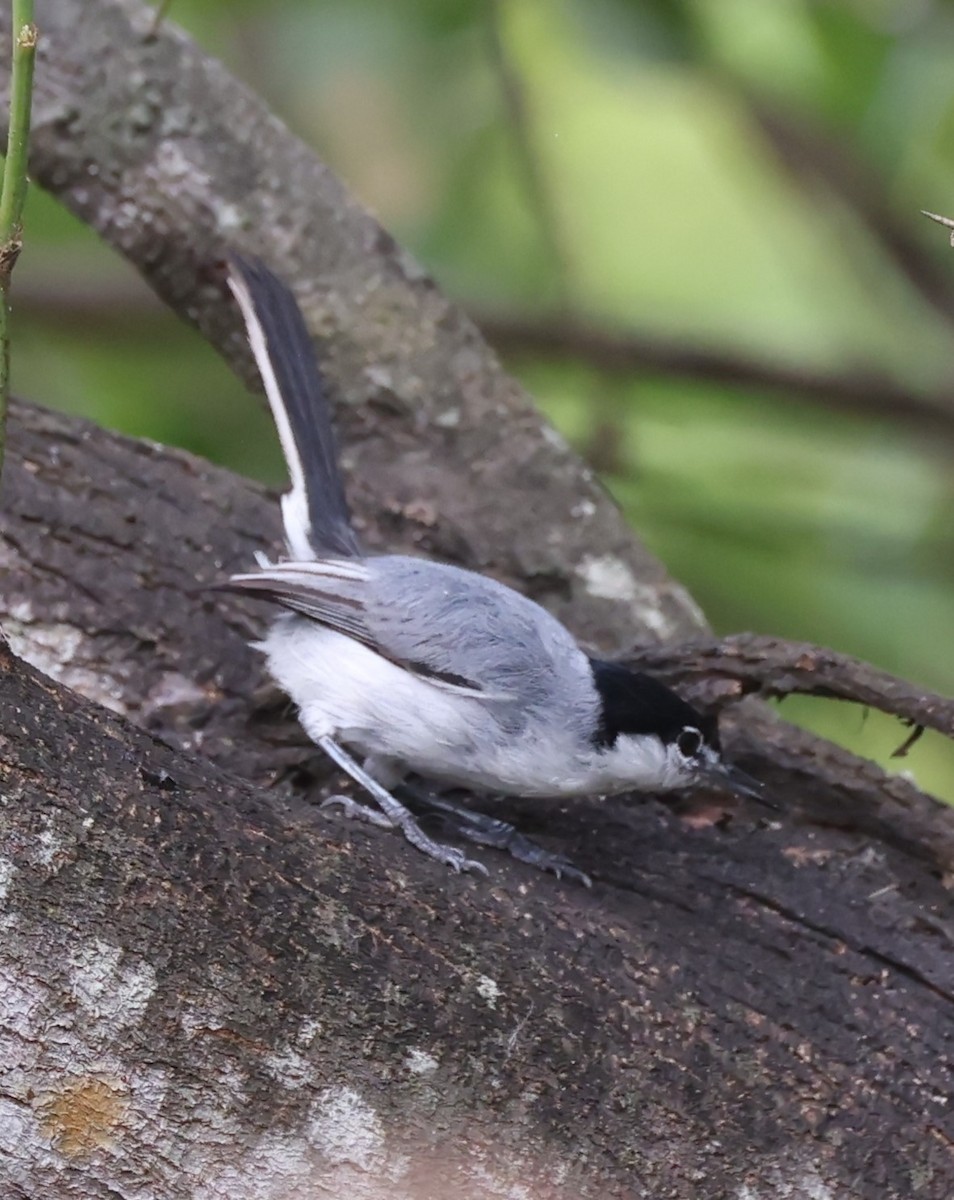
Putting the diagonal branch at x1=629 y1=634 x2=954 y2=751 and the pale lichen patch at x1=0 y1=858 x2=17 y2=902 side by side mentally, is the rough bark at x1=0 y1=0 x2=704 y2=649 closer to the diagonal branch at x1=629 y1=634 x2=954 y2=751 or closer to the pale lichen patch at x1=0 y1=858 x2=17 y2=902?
the diagonal branch at x1=629 y1=634 x2=954 y2=751

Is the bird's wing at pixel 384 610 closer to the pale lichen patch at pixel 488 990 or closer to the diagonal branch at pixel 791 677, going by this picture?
the diagonal branch at pixel 791 677

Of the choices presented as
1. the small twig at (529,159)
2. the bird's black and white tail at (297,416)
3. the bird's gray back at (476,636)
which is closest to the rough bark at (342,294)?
the bird's black and white tail at (297,416)

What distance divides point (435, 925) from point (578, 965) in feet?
0.82

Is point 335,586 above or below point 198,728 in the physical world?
above

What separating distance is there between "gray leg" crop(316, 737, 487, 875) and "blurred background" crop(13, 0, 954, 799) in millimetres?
1532

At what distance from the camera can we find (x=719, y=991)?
7.07ft

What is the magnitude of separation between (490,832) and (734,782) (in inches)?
17.3

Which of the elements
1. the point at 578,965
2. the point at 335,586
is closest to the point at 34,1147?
the point at 578,965

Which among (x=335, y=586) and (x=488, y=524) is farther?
(x=488, y=524)

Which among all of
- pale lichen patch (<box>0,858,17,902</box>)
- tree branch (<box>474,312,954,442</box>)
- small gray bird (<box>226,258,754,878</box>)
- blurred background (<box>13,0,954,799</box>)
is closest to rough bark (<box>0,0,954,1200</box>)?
pale lichen patch (<box>0,858,17,902</box>)

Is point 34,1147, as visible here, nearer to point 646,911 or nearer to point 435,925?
point 435,925

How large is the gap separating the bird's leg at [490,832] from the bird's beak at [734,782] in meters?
0.29

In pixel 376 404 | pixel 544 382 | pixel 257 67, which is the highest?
pixel 257 67

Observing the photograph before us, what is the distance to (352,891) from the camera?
6.16 ft
